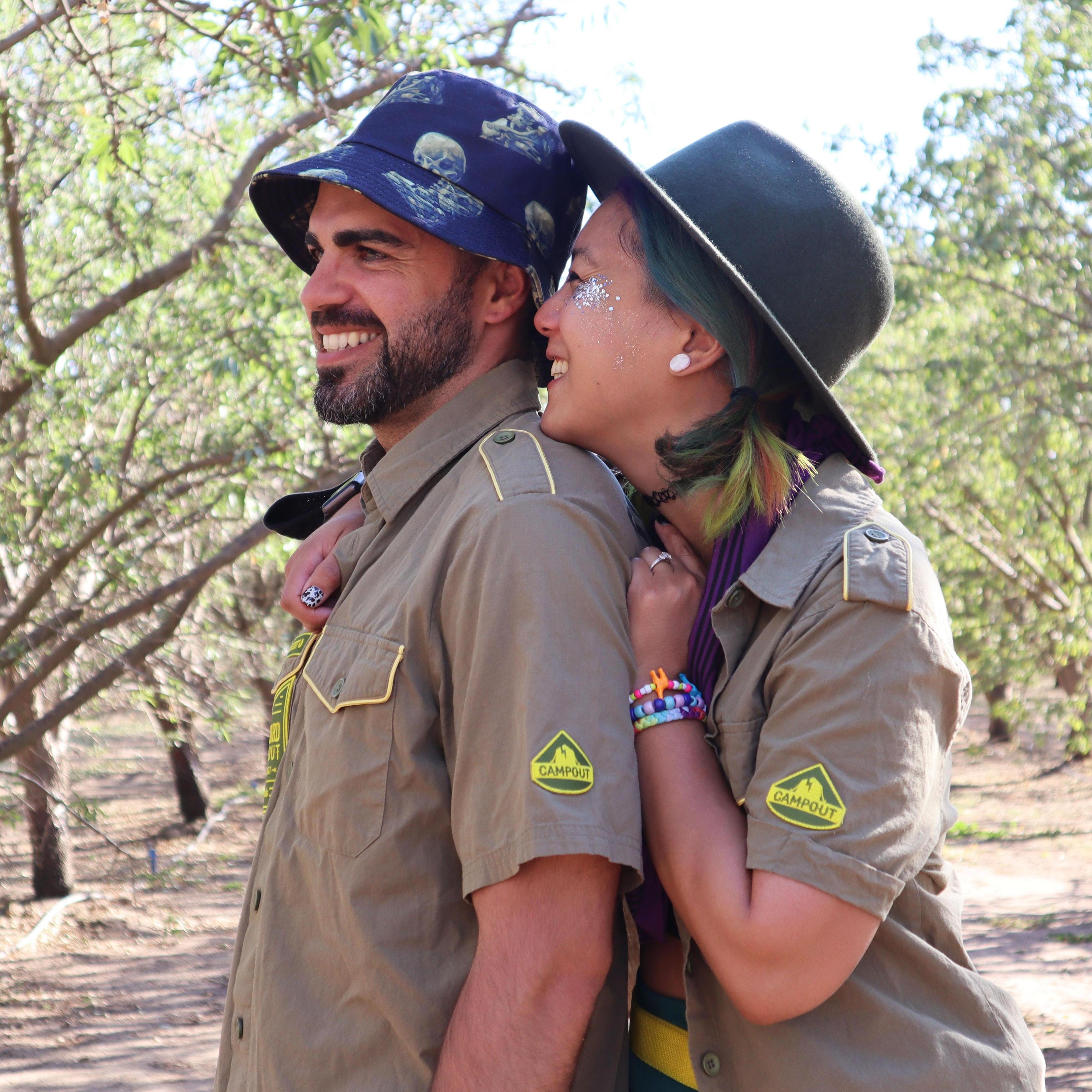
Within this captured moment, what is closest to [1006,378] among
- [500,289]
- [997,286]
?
[997,286]

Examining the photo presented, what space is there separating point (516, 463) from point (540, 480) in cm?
9

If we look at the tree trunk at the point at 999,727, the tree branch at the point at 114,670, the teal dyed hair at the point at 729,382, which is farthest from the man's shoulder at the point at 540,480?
the tree trunk at the point at 999,727

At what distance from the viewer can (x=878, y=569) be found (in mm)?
1586

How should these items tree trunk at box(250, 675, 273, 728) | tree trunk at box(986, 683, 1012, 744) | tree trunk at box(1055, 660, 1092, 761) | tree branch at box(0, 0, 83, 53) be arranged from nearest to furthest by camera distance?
tree branch at box(0, 0, 83, 53) → tree trunk at box(1055, 660, 1092, 761) → tree trunk at box(250, 675, 273, 728) → tree trunk at box(986, 683, 1012, 744)

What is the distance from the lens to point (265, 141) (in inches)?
246

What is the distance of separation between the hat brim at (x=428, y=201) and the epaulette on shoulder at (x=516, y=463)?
398mm

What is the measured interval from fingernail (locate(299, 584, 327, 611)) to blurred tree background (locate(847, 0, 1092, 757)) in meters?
8.01

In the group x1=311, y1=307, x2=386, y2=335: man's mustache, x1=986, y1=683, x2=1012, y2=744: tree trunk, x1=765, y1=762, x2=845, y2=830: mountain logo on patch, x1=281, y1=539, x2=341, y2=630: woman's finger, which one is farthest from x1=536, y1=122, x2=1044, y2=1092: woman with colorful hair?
x1=986, y1=683, x2=1012, y2=744: tree trunk

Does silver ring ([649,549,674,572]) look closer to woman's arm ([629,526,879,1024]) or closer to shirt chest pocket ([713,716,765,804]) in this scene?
woman's arm ([629,526,879,1024])

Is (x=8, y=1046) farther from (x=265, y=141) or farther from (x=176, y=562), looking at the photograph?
(x=265, y=141)

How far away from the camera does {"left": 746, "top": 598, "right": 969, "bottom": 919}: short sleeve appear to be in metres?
1.46

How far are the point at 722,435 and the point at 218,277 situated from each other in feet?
18.8

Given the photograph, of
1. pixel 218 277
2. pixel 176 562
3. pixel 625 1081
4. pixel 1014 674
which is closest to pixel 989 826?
pixel 1014 674

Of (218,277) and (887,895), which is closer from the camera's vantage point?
(887,895)
